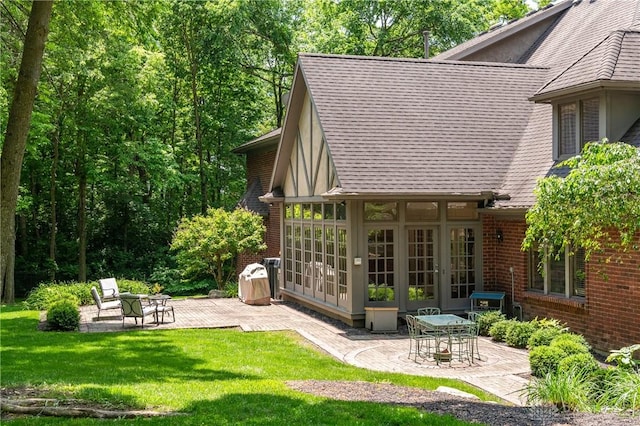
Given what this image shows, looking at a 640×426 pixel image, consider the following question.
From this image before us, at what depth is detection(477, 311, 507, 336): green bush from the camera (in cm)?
1461

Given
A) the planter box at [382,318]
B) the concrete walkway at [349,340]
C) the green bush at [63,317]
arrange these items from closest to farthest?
1. the concrete walkway at [349,340]
2. the planter box at [382,318]
3. the green bush at [63,317]

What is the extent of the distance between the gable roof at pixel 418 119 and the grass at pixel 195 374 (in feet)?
14.6

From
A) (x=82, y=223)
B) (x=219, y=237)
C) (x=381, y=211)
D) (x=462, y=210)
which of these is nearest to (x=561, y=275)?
(x=462, y=210)

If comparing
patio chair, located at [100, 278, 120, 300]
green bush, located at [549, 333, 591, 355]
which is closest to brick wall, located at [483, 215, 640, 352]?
green bush, located at [549, 333, 591, 355]

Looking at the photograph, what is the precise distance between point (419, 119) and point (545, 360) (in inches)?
330

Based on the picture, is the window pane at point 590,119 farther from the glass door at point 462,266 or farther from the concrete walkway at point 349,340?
the concrete walkway at point 349,340

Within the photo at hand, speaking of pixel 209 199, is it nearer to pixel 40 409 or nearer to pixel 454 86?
pixel 454 86

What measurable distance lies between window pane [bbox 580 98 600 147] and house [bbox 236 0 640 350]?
0.9 inches

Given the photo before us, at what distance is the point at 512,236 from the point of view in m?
15.8

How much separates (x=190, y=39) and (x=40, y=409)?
91.5 ft

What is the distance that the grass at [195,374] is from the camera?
7.22m

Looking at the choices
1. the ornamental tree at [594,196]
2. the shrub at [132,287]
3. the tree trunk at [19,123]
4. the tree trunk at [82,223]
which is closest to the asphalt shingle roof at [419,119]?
the ornamental tree at [594,196]

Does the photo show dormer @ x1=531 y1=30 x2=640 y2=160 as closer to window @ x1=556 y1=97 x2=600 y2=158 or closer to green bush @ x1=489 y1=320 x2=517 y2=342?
window @ x1=556 y1=97 x2=600 y2=158

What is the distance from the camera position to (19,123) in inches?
348
